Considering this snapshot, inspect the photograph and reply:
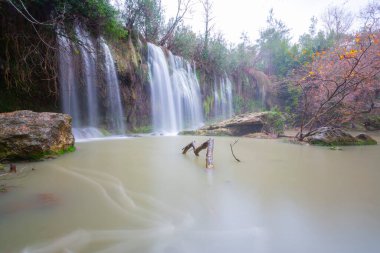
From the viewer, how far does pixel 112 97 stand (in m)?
8.30

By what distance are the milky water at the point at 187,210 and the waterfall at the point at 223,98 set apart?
39.6 ft

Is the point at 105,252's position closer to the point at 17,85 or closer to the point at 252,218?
the point at 252,218

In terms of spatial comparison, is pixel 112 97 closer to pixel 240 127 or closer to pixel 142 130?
pixel 142 130

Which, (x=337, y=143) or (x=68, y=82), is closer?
(x=337, y=143)

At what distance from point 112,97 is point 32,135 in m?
5.25

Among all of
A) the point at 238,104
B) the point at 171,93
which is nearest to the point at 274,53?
the point at 238,104

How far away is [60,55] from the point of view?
6.55 m

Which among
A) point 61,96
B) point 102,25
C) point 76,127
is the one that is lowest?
point 76,127

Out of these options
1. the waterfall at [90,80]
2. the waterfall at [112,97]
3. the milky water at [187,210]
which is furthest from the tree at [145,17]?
the milky water at [187,210]

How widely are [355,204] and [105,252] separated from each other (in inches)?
73.5

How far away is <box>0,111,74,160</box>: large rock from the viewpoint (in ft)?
9.97

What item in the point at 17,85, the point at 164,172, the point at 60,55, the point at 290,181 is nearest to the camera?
the point at 290,181

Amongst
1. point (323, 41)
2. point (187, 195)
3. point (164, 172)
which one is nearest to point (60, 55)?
point (164, 172)

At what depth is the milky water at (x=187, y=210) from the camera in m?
1.22
